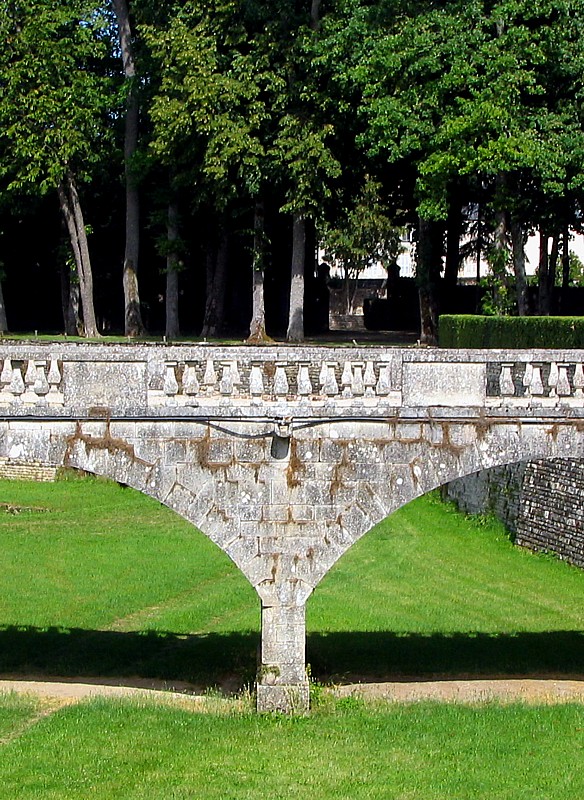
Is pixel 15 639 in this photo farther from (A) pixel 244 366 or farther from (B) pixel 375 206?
(B) pixel 375 206

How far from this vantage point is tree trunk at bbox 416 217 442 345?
37.0 metres

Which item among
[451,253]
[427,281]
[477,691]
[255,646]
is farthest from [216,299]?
[477,691]

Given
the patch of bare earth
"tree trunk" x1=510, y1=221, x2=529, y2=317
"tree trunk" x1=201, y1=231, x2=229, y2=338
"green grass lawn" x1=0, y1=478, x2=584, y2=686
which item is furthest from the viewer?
"tree trunk" x1=201, y1=231, x2=229, y2=338

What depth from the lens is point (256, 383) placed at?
47.6 feet

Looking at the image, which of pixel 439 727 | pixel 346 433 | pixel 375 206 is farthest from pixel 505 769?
pixel 375 206

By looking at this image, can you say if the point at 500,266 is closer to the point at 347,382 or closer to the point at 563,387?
the point at 563,387

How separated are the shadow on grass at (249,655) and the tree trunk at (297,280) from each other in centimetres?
1835

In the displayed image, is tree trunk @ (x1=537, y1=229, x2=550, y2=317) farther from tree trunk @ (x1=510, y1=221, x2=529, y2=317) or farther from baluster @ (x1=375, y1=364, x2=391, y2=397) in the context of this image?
baluster @ (x1=375, y1=364, x2=391, y2=397)

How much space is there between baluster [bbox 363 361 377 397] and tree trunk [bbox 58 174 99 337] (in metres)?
26.5

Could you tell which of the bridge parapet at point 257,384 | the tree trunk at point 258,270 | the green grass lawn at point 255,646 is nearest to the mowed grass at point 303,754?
the green grass lawn at point 255,646

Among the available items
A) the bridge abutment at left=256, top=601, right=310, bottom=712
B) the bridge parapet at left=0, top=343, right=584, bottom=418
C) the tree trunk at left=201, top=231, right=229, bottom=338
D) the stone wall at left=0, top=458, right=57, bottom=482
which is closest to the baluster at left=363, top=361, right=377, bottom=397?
the bridge parapet at left=0, top=343, right=584, bottom=418

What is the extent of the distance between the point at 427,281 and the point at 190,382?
23250mm

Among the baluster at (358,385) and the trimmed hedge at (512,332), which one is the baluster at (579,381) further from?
the trimmed hedge at (512,332)

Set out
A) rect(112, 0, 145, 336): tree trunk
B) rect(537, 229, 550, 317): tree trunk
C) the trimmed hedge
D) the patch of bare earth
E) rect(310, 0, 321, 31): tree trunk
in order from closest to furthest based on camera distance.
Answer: the patch of bare earth, the trimmed hedge, rect(310, 0, 321, 31): tree trunk, rect(112, 0, 145, 336): tree trunk, rect(537, 229, 550, 317): tree trunk
